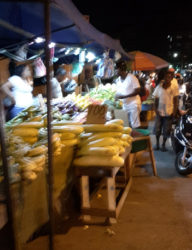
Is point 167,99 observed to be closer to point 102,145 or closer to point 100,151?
point 102,145

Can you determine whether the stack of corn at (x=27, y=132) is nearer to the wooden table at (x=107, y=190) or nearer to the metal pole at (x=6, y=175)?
the wooden table at (x=107, y=190)

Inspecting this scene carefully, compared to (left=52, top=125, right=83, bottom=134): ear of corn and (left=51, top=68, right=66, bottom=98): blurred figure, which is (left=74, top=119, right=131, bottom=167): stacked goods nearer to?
(left=52, top=125, right=83, bottom=134): ear of corn

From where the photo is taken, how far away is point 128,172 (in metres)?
A: 4.84

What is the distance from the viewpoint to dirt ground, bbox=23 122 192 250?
3164mm

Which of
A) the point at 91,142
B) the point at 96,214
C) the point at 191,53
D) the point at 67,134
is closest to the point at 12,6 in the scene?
the point at 67,134

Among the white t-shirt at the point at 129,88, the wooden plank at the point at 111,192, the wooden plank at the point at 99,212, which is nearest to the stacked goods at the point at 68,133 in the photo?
the wooden plank at the point at 111,192


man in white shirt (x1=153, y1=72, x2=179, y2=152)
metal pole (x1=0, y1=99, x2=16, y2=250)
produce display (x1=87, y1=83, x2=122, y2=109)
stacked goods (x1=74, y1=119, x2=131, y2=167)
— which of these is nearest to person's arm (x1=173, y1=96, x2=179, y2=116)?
man in white shirt (x1=153, y1=72, x2=179, y2=152)

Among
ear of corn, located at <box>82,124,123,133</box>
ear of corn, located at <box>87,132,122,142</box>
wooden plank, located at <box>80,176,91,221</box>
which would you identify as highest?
ear of corn, located at <box>82,124,123,133</box>

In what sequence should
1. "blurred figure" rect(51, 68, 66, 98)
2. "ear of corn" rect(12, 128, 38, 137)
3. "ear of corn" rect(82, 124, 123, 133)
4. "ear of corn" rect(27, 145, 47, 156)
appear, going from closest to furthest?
"ear of corn" rect(27, 145, 47, 156) < "ear of corn" rect(12, 128, 38, 137) < "ear of corn" rect(82, 124, 123, 133) < "blurred figure" rect(51, 68, 66, 98)

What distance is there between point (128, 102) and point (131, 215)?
142 inches

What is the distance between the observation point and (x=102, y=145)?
3377 millimetres

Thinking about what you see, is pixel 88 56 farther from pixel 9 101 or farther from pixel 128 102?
pixel 9 101

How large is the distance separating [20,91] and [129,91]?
8.82ft

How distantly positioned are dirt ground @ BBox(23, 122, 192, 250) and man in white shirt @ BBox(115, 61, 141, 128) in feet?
8.12
